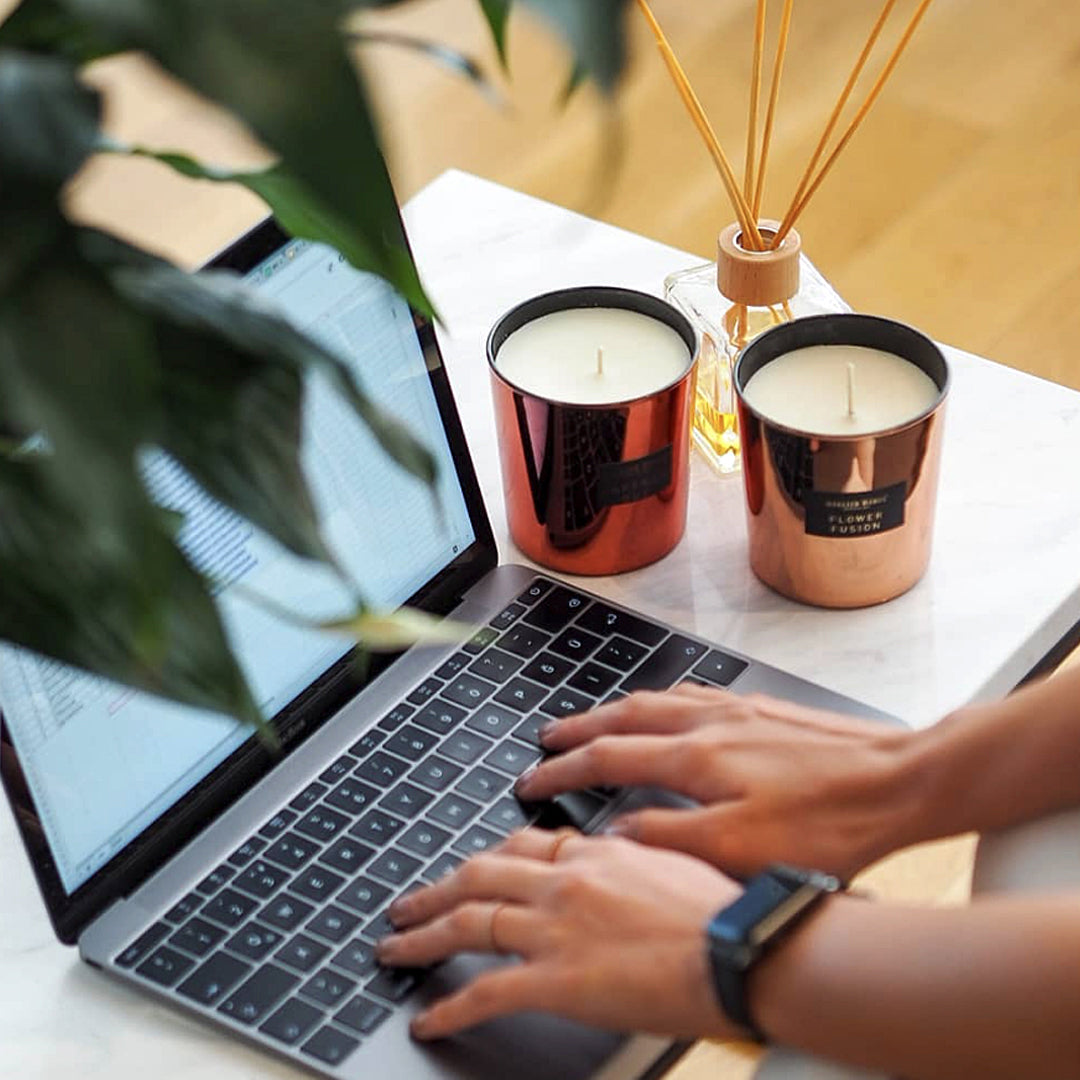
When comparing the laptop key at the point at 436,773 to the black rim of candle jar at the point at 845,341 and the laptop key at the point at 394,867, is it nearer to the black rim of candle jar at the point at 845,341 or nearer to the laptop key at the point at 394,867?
the laptop key at the point at 394,867

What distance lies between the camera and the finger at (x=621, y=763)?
Answer: 809 millimetres

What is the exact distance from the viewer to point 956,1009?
651mm

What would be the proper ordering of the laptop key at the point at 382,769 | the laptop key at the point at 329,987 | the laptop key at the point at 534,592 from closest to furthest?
the laptop key at the point at 329,987 < the laptop key at the point at 382,769 < the laptop key at the point at 534,592

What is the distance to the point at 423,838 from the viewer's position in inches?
32.1

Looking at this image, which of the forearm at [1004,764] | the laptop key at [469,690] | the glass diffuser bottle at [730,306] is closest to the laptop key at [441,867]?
the laptop key at [469,690]

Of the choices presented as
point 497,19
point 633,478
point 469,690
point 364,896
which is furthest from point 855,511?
point 497,19

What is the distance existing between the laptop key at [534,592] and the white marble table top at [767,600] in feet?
0.12

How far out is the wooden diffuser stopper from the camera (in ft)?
3.22

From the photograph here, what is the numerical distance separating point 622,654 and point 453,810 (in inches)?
5.6

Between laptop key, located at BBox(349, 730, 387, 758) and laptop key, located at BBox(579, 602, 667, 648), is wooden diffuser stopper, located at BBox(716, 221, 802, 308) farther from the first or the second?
laptop key, located at BBox(349, 730, 387, 758)

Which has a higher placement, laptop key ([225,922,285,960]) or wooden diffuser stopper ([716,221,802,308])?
wooden diffuser stopper ([716,221,802,308])

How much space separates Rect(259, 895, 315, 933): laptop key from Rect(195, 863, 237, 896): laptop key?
28 mm

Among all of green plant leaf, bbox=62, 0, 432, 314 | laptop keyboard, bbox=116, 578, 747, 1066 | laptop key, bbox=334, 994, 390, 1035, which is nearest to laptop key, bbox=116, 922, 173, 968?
laptop keyboard, bbox=116, 578, 747, 1066

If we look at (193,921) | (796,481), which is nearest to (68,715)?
(193,921)
